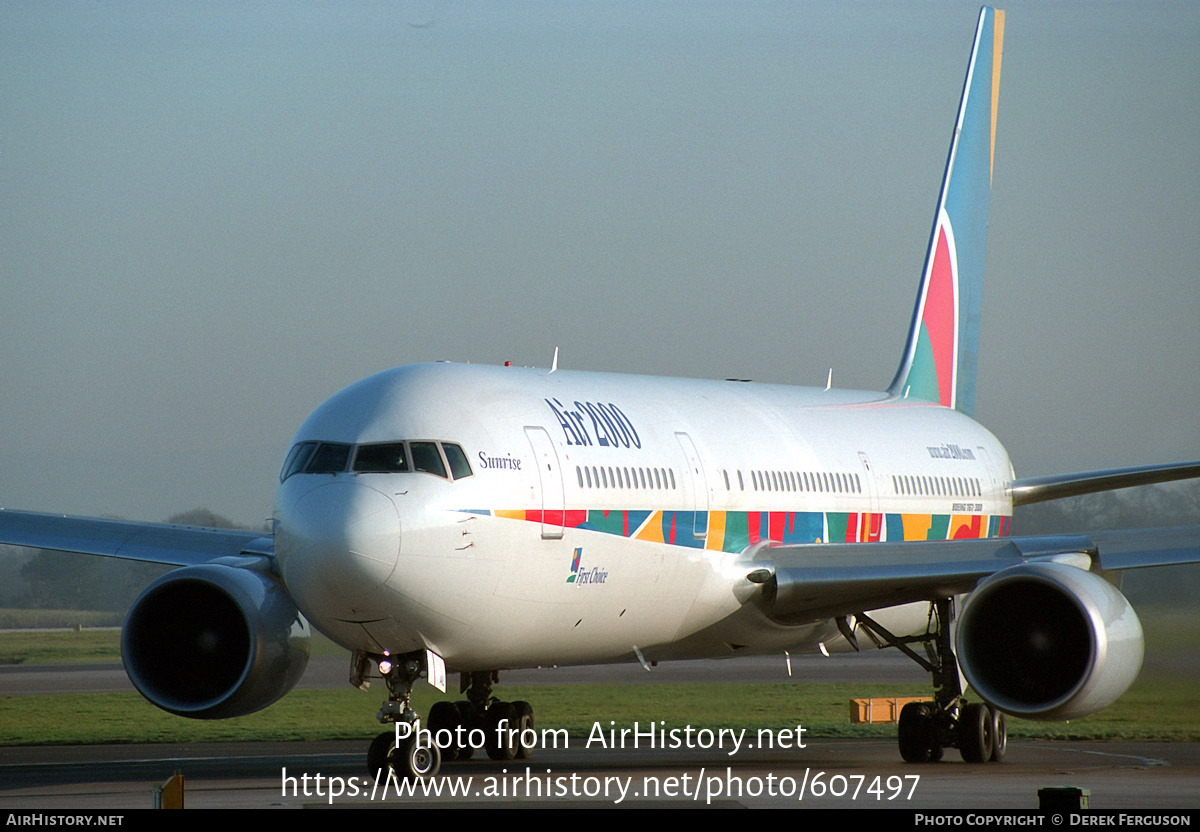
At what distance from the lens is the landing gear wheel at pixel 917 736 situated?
18156mm

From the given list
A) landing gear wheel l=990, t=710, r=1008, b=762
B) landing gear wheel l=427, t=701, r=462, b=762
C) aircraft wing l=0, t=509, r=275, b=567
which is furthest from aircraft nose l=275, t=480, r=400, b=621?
landing gear wheel l=990, t=710, r=1008, b=762

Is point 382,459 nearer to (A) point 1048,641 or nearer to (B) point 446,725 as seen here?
(B) point 446,725

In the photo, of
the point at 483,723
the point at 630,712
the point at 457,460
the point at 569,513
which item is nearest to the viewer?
the point at 457,460

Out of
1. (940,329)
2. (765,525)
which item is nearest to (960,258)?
(940,329)

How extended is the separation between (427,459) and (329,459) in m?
0.77

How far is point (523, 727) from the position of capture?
18781 millimetres

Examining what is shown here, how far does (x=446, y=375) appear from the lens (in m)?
14.5

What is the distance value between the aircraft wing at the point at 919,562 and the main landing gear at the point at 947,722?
106 cm

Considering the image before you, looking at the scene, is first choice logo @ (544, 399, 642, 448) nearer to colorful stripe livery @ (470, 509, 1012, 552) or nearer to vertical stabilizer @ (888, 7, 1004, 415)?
colorful stripe livery @ (470, 509, 1012, 552)

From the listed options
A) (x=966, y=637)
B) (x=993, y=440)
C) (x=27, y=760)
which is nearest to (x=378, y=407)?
(x=966, y=637)

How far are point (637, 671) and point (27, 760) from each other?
47.2ft

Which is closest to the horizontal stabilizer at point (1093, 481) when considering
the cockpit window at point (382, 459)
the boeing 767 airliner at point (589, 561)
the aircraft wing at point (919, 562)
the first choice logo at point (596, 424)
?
the boeing 767 airliner at point (589, 561)

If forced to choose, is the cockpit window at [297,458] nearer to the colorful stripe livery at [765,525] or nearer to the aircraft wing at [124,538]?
the colorful stripe livery at [765,525]

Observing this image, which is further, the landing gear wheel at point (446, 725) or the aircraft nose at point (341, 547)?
the landing gear wheel at point (446, 725)
